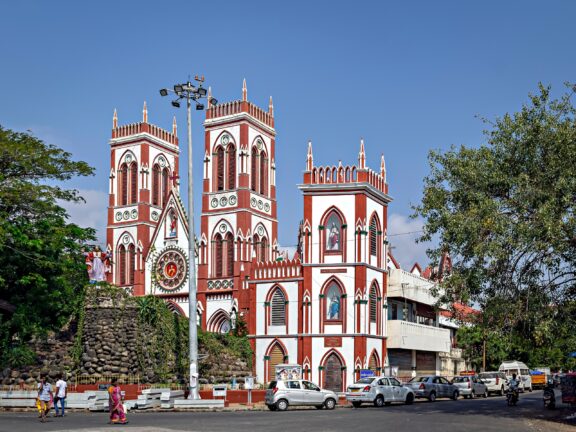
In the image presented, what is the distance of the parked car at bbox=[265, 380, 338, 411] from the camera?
34656 millimetres

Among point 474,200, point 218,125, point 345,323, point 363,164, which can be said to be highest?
point 218,125

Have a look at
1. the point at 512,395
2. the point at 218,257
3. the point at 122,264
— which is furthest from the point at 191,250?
the point at 122,264

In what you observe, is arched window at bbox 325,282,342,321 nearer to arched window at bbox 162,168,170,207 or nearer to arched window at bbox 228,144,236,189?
arched window at bbox 228,144,236,189

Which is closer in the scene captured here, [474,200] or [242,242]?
[474,200]

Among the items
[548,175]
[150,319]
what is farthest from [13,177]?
[548,175]

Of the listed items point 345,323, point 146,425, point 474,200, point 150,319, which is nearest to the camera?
point 146,425

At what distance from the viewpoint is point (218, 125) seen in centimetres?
6316

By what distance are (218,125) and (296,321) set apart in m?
18.5

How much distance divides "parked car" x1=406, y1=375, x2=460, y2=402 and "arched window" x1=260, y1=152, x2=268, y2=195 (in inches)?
901

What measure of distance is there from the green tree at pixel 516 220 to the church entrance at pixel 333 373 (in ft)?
69.6

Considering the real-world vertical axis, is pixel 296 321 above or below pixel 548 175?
below

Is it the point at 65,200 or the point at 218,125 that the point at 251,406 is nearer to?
the point at 65,200

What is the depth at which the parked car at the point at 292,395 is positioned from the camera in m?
34.7

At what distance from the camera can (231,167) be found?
62188mm
